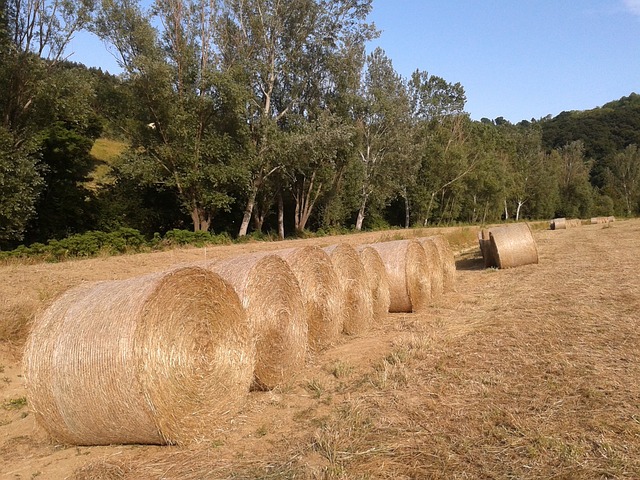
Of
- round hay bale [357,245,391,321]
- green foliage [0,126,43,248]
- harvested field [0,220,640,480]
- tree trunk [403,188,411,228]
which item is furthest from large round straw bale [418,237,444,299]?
tree trunk [403,188,411,228]

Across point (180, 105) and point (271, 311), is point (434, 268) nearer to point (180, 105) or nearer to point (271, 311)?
point (271, 311)

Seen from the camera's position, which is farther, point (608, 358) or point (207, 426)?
point (608, 358)

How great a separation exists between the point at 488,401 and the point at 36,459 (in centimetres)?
427

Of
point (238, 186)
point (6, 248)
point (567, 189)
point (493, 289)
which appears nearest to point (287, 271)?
point (493, 289)

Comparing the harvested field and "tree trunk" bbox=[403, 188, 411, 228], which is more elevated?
"tree trunk" bbox=[403, 188, 411, 228]

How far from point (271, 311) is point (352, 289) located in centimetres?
266

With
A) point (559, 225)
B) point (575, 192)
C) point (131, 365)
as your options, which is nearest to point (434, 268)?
point (131, 365)

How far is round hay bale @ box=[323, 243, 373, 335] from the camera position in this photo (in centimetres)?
858

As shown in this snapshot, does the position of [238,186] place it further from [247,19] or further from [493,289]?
[493,289]

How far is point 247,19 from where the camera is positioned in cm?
3092

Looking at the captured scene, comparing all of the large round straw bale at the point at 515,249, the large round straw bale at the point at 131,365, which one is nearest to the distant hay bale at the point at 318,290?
the large round straw bale at the point at 131,365

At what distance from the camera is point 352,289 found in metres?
8.68

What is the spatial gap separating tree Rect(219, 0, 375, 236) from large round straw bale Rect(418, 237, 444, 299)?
17593 millimetres

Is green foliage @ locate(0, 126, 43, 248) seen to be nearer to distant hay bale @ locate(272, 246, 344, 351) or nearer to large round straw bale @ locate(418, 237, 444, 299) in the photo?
distant hay bale @ locate(272, 246, 344, 351)
